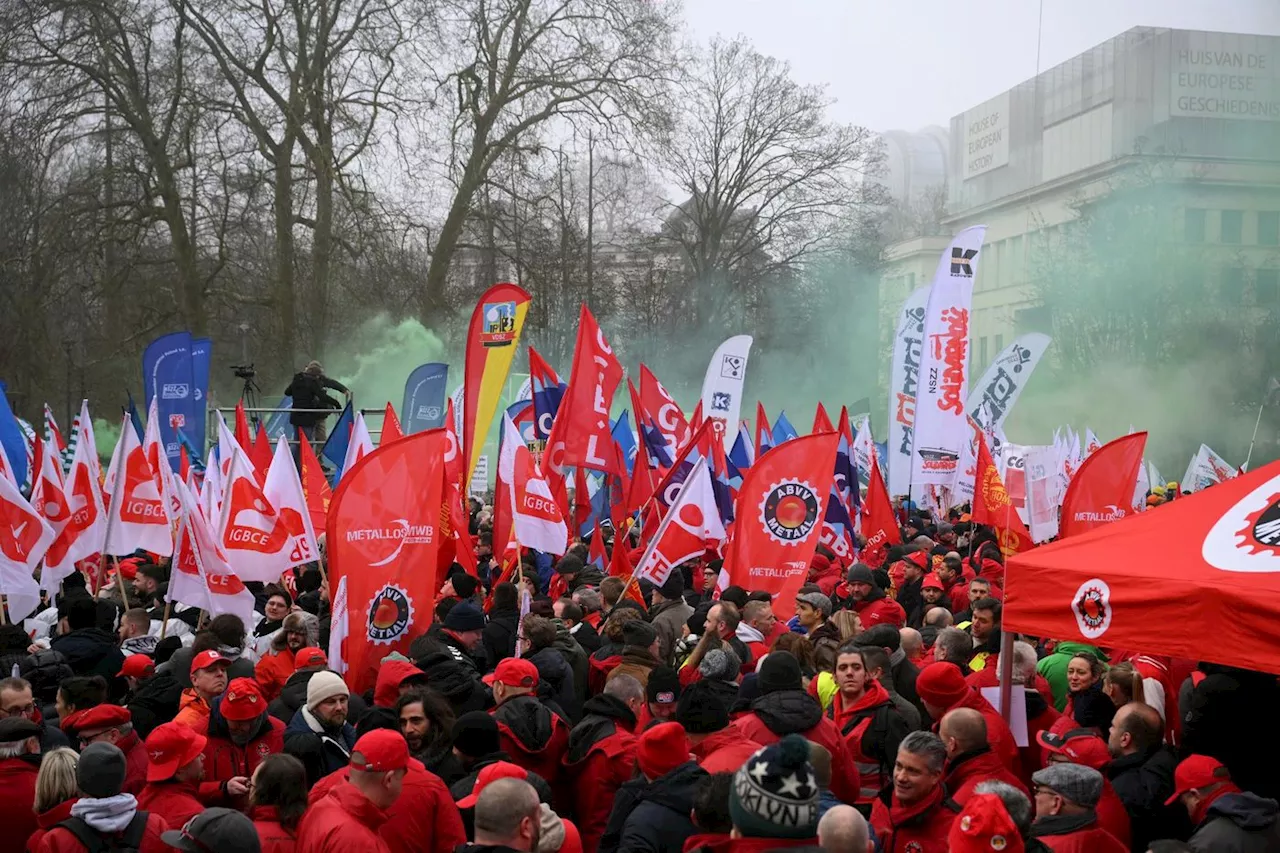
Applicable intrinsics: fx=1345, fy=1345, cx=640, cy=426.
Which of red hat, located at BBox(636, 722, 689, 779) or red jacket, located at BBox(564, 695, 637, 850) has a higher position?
red hat, located at BBox(636, 722, 689, 779)

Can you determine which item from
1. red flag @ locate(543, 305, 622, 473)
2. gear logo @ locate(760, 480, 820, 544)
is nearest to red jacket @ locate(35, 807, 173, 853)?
gear logo @ locate(760, 480, 820, 544)

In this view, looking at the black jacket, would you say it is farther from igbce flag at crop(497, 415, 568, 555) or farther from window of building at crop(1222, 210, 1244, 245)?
window of building at crop(1222, 210, 1244, 245)

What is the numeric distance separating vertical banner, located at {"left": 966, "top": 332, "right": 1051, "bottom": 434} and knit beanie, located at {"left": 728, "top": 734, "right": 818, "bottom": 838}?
573 inches

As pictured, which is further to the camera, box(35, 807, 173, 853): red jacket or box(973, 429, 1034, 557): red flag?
box(973, 429, 1034, 557): red flag

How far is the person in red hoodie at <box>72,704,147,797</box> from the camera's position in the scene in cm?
520

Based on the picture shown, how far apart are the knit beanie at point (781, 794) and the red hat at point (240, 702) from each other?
107 inches

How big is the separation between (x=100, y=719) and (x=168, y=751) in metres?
0.57

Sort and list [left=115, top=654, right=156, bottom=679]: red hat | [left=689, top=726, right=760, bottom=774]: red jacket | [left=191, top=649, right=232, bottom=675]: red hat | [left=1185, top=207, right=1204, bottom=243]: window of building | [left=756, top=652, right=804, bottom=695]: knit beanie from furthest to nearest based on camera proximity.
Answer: [left=1185, top=207, right=1204, bottom=243]: window of building, [left=115, top=654, right=156, bottom=679]: red hat, [left=191, top=649, right=232, bottom=675]: red hat, [left=756, top=652, right=804, bottom=695]: knit beanie, [left=689, top=726, right=760, bottom=774]: red jacket

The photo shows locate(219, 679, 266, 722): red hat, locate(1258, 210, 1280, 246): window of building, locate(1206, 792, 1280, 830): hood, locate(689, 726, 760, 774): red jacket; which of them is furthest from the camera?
locate(1258, 210, 1280, 246): window of building

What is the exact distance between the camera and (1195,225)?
4122 cm

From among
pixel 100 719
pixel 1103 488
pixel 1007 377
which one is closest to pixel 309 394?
pixel 1007 377

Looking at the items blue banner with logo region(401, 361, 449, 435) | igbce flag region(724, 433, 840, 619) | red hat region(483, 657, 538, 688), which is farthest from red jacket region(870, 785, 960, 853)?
blue banner with logo region(401, 361, 449, 435)

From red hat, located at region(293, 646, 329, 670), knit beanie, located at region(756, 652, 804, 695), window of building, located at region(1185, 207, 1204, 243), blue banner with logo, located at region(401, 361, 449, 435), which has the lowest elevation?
red hat, located at region(293, 646, 329, 670)

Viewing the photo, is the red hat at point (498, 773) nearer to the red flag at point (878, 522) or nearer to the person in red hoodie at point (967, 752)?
the person in red hoodie at point (967, 752)
